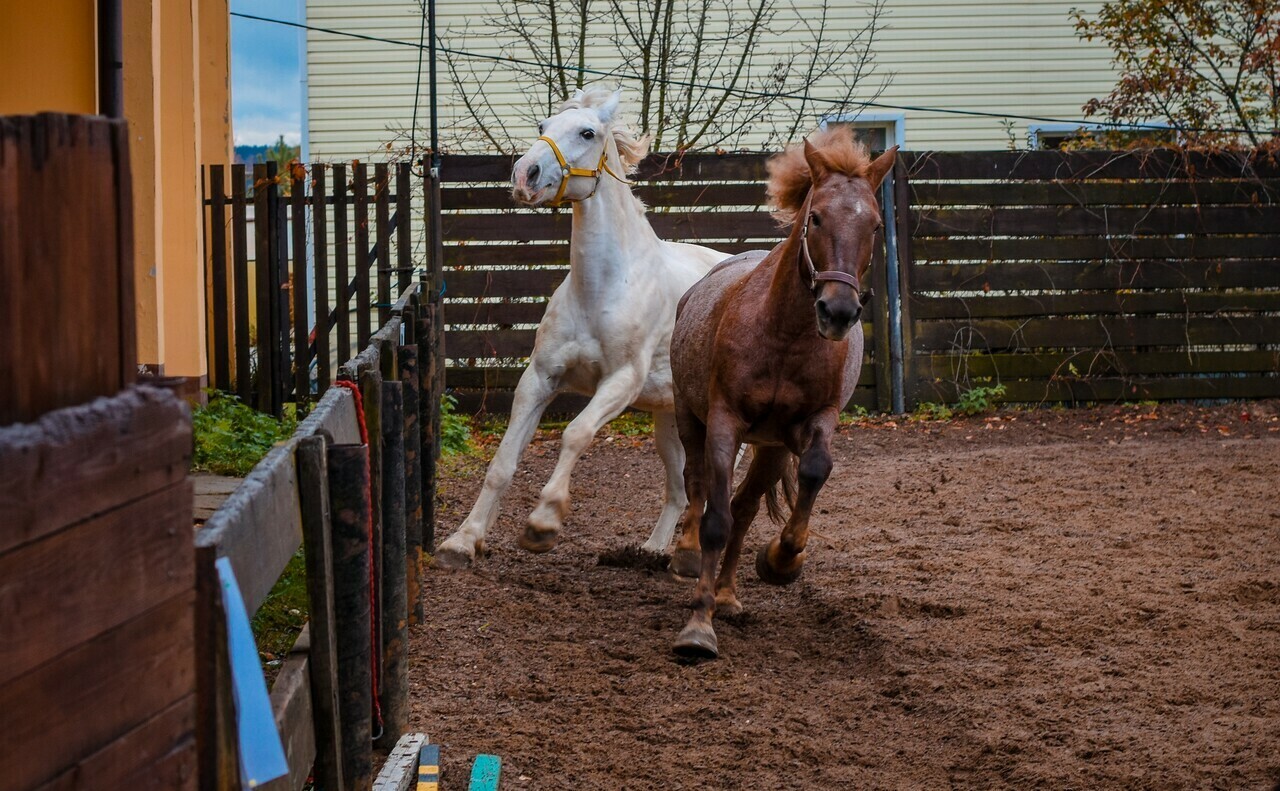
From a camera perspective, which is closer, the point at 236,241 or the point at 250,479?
the point at 250,479

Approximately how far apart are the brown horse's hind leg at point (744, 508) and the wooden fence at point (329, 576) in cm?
170

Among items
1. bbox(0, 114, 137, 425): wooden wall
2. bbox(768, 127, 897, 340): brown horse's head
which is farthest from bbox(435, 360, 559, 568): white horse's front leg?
bbox(0, 114, 137, 425): wooden wall

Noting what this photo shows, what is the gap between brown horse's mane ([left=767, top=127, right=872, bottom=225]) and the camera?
488 centimetres

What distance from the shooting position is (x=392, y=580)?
3652 mm

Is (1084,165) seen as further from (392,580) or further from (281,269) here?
(392,580)

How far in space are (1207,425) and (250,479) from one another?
404 inches

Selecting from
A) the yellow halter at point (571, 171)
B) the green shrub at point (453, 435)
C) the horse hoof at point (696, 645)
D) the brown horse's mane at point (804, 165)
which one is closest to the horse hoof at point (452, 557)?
the horse hoof at point (696, 645)

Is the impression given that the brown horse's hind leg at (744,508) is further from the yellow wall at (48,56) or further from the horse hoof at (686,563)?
the yellow wall at (48,56)

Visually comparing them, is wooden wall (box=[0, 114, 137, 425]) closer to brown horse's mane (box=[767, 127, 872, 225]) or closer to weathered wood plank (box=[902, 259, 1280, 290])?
brown horse's mane (box=[767, 127, 872, 225])

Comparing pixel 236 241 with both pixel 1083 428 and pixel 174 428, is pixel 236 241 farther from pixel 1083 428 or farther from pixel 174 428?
pixel 174 428

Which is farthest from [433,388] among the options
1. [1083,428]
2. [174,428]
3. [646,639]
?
[1083,428]

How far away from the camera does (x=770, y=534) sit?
7.41 m

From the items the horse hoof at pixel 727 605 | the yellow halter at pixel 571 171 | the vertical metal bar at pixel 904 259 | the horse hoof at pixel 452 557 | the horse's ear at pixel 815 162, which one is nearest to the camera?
the horse's ear at pixel 815 162

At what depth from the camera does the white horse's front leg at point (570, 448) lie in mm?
5934
